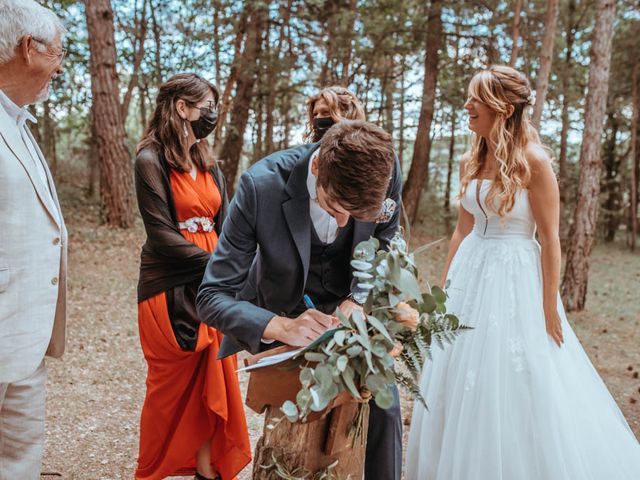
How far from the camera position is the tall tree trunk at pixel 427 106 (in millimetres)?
14414

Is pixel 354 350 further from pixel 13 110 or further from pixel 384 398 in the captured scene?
pixel 13 110

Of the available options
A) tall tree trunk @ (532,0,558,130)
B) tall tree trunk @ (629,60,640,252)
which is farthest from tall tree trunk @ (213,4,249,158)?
tall tree trunk @ (629,60,640,252)

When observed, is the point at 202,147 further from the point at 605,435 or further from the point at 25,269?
the point at 605,435

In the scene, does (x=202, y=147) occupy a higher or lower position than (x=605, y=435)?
higher

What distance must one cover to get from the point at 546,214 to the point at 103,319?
→ 5745 mm

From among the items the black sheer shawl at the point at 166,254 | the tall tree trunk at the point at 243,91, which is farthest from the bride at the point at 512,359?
the tall tree trunk at the point at 243,91

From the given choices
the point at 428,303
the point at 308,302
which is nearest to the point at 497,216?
the point at 308,302

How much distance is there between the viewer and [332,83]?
1399cm

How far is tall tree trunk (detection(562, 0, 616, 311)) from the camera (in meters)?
8.39

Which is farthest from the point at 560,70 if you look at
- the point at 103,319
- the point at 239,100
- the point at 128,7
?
the point at 103,319

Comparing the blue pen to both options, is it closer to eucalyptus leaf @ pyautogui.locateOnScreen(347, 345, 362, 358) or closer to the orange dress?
Answer: eucalyptus leaf @ pyautogui.locateOnScreen(347, 345, 362, 358)

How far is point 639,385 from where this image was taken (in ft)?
19.7

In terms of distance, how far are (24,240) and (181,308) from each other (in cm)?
120

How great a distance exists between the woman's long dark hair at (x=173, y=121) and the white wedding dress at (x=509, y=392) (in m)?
1.80
